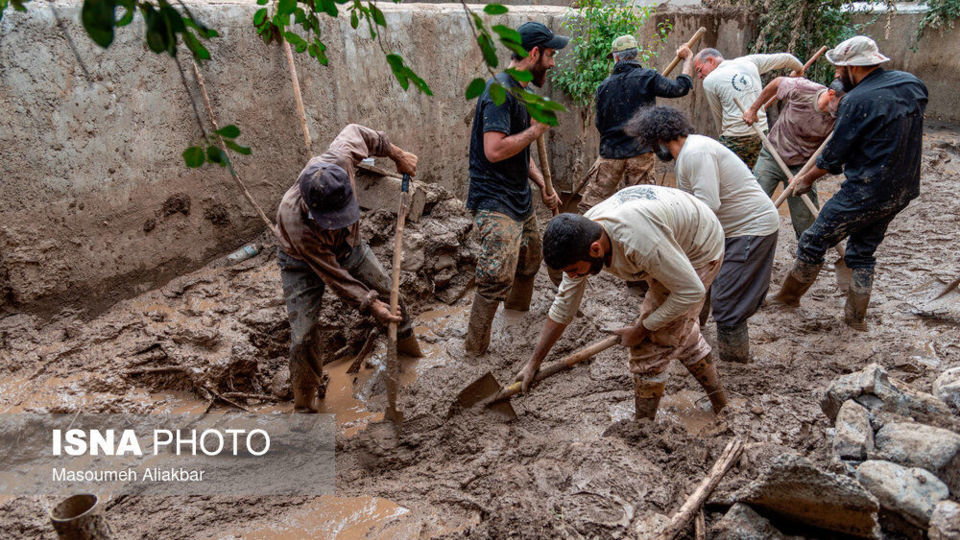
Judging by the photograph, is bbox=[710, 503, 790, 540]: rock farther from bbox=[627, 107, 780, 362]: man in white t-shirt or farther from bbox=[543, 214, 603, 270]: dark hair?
bbox=[627, 107, 780, 362]: man in white t-shirt

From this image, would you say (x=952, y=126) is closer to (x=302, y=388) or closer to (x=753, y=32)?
(x=753, y=32)

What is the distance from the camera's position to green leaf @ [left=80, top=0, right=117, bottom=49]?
956mm

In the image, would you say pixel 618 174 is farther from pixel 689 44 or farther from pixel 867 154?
pixel 867 154

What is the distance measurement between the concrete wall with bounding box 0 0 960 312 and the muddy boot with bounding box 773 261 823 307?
138 inches

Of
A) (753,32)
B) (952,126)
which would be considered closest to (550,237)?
(753,32)

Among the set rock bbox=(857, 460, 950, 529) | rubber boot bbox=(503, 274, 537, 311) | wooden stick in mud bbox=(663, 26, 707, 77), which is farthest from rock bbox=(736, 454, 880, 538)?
wooden stick in mud bbox=(663, 26, 707, 77)

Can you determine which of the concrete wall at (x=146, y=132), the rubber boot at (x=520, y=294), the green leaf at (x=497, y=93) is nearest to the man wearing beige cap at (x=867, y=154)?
the rubber boot at (x=520, y=294)

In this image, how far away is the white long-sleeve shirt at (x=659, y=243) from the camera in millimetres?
2605

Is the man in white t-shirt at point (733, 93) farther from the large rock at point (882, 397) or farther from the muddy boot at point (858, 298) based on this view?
the large rock at point (882, 397)

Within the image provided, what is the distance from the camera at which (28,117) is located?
363 cm

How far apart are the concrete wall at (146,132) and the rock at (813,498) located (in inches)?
150

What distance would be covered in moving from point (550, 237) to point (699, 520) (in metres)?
1.32

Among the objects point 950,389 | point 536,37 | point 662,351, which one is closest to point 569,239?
point 662,351

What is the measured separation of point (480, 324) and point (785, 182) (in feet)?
10.9
